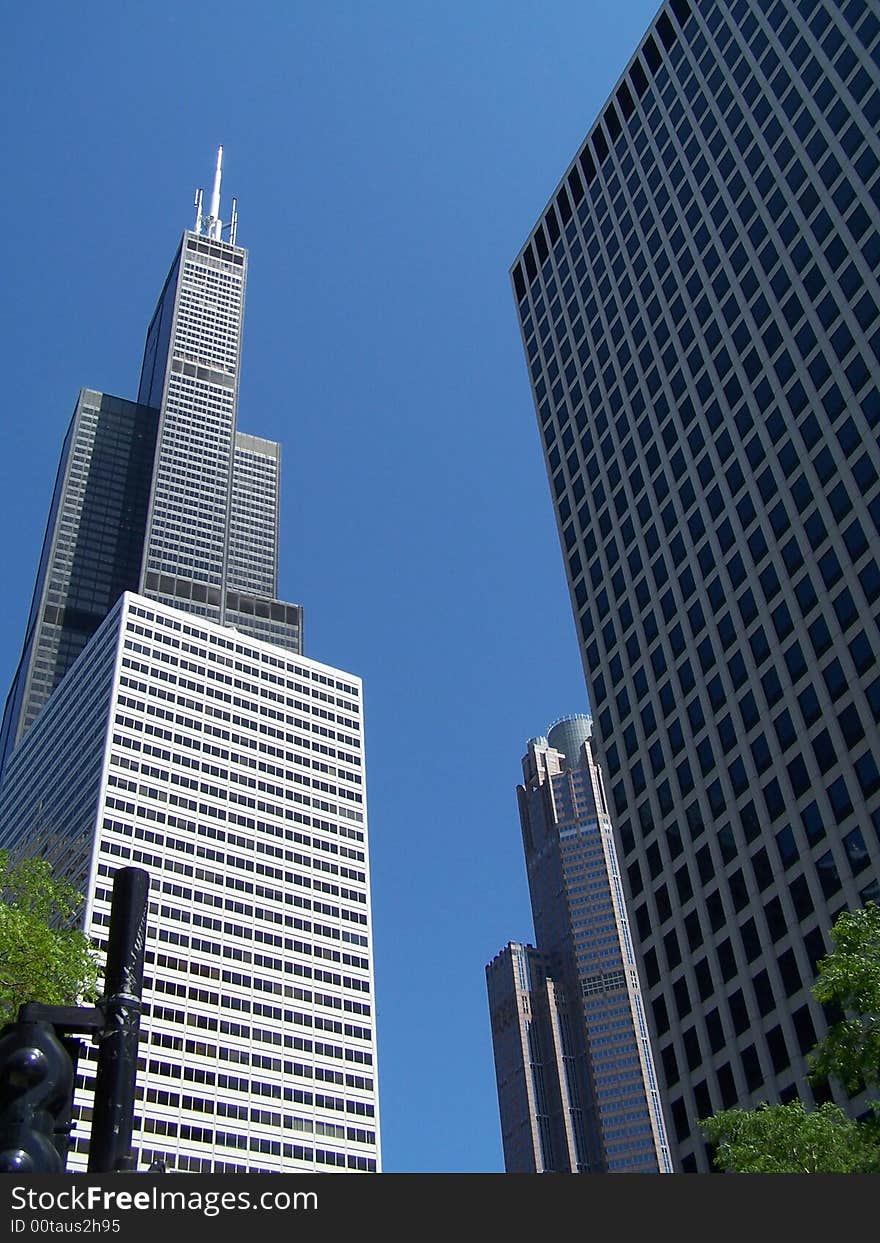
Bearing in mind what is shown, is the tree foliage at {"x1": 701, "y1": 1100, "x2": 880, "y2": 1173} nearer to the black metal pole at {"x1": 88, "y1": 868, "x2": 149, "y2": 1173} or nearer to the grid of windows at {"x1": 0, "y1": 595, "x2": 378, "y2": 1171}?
the black metal pole at {"x1": 88, "y1": 868, "x2": 149, "y2": 1173}

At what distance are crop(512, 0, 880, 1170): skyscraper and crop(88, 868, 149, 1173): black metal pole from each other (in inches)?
2305

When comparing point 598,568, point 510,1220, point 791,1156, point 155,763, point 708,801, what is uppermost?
point 155,763

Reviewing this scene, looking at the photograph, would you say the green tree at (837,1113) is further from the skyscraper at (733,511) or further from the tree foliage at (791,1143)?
the skyscraper at (733,511)

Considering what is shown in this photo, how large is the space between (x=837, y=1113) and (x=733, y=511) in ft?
172

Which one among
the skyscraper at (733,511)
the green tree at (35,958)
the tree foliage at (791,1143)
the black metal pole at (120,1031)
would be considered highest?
the skyscraper at (733,511)

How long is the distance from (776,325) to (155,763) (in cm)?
10979

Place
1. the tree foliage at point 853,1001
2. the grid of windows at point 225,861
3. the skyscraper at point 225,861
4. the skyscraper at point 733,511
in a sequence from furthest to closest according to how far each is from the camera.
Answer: the grid of windows at point 225,861, the skyscraper at point 225,861, the skyscraper at point 733,511, the tree foliage at point 853,1001

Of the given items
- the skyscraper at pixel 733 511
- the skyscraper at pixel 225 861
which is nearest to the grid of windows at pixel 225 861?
the skyscraper at pixel 225 861

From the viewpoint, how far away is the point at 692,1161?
2798 inches

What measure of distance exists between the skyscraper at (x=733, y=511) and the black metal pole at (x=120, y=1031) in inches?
2305

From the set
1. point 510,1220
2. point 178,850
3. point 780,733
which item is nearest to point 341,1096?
point 178,850

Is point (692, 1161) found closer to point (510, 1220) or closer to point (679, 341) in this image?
point (679, 341)

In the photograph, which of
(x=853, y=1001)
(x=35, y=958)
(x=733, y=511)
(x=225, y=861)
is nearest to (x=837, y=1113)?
(x=853, y=1001)

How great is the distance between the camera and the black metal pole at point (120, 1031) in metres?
9.57
